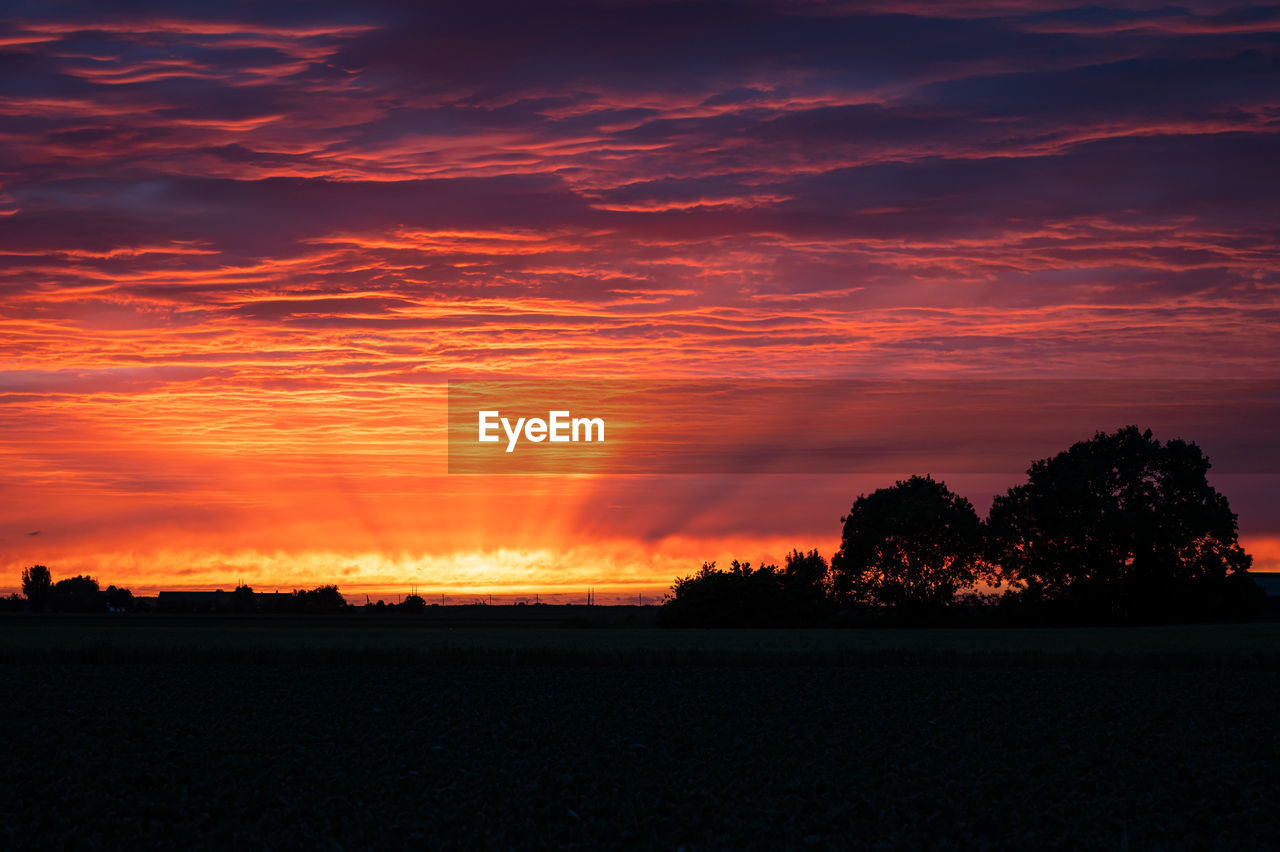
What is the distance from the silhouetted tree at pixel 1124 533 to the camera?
8994 centimetres

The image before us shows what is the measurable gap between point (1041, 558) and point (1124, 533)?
7047mm

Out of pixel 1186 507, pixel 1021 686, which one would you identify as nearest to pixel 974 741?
pixel 1021 686

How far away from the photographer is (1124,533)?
9181cm

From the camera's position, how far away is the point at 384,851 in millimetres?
17422

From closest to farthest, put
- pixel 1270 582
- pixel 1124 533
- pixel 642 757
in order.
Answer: pixel 642 757 < pixel 1124 533 < pixel 1270 582

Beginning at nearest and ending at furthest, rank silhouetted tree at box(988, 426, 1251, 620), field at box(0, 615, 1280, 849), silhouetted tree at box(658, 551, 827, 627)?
field at box(0, 615, 1280, 849), silhouetted tree at box(988, 426, 1251, 620), silhouetted tree at box(658, 551, 827, 627)

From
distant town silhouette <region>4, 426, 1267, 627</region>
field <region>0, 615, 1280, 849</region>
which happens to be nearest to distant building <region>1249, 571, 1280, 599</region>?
distant town silhouette <region>4, 426, 1267, 627</region>

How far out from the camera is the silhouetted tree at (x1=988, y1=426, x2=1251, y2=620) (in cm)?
8994

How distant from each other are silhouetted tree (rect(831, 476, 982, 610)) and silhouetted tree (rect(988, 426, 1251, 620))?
562cm

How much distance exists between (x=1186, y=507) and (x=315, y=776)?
273 feet

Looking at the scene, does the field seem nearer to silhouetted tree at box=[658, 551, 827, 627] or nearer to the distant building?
silhouetted tree at box=[658, 551, 827, 627]

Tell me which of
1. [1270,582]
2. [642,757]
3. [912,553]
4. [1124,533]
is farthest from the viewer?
[1270,582]

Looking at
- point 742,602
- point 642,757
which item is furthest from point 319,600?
point 642,757

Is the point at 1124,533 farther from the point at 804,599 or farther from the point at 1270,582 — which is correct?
the point at 1270,582
